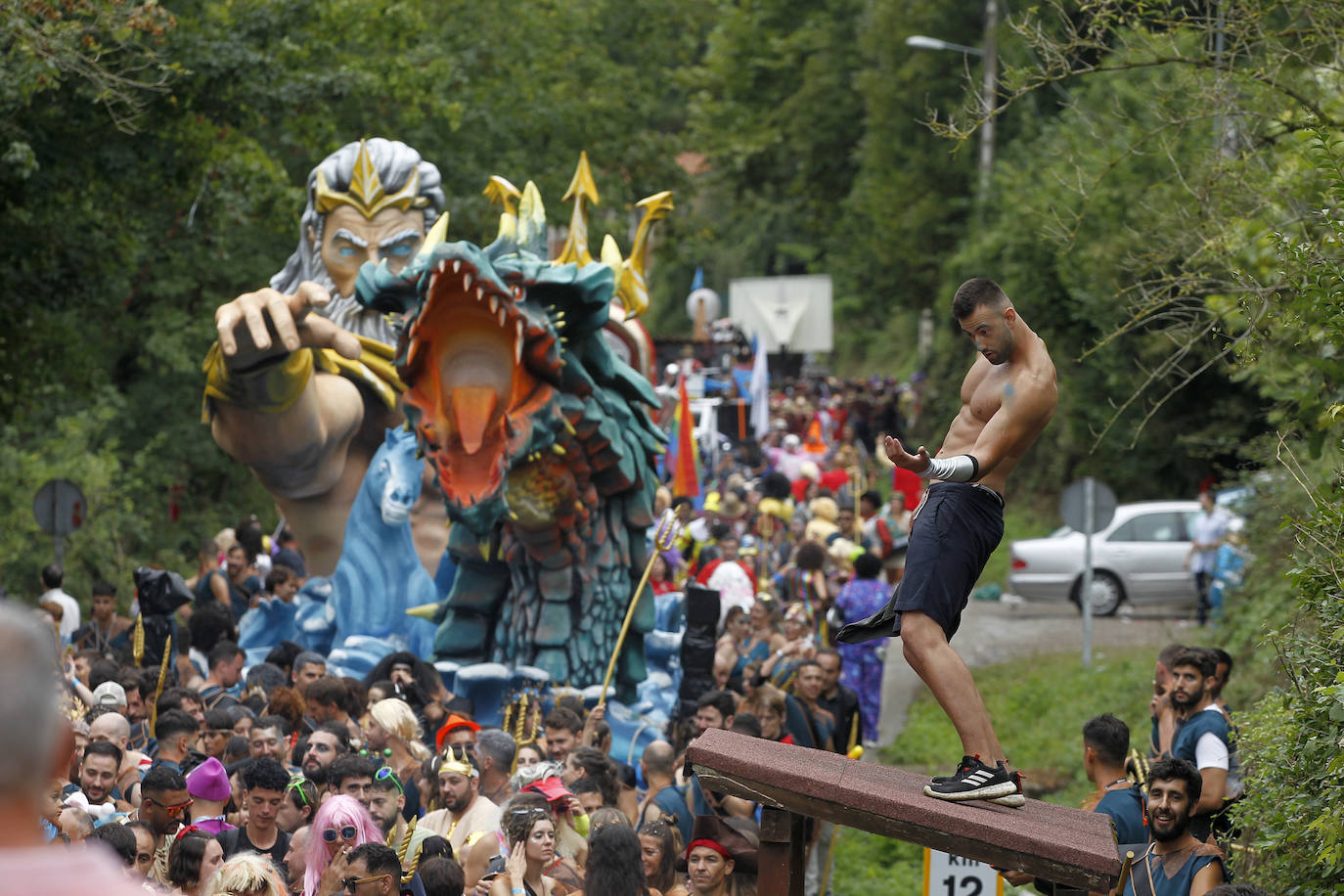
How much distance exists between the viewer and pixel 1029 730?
14742 millimetres

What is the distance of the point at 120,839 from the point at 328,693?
2987 millimetres

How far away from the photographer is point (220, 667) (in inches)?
385

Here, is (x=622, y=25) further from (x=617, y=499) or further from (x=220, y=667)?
(x=220, y=667)

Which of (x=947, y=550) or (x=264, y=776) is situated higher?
(x=947, y=550)

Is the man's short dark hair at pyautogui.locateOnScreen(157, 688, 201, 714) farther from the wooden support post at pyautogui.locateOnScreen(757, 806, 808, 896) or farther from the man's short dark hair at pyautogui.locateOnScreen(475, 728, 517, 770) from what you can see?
the wooden support post at pyautogui.locateOnScreen(757, 806, 808, 896)

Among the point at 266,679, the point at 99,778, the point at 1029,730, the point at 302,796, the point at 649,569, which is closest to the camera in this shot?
the point at 302,796

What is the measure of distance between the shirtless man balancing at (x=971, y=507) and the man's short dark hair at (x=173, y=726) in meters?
3.92

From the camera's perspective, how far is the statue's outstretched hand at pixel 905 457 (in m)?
4.81

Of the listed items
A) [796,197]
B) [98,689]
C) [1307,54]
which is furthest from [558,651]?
[796,197]

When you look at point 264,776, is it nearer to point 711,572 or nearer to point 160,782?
point 160,782

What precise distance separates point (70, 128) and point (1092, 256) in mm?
14150

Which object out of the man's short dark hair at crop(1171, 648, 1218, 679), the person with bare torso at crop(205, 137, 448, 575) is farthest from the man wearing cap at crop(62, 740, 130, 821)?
the man's short dark hair at crop(1171, 648, 1218, 679)

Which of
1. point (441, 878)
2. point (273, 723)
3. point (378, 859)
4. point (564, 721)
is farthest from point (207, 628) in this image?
point (378, 859)

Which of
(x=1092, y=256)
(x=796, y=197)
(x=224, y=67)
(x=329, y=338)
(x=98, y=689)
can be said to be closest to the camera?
(x=98, y=689)
